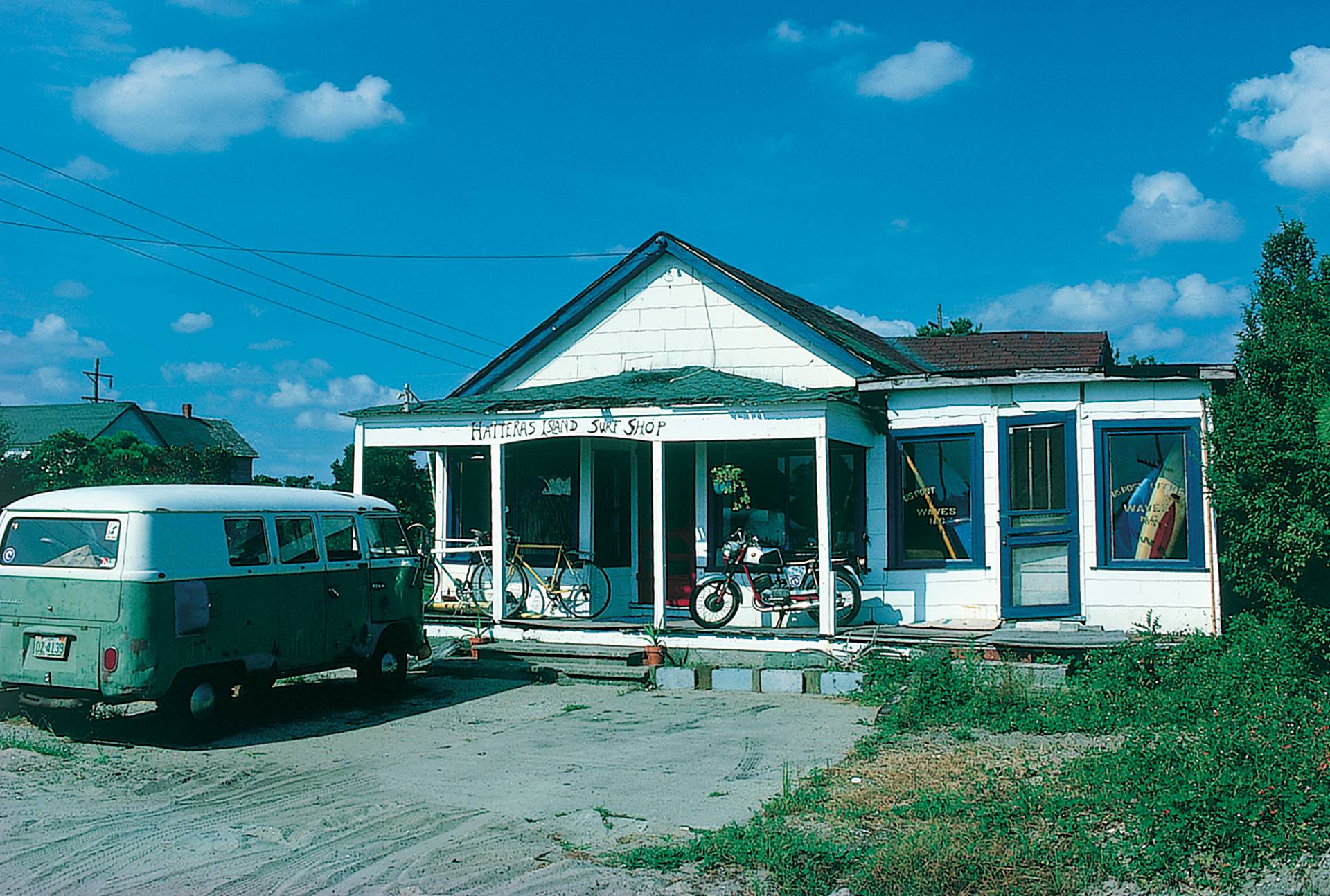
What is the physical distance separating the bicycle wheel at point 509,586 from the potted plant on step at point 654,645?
2.36 meters

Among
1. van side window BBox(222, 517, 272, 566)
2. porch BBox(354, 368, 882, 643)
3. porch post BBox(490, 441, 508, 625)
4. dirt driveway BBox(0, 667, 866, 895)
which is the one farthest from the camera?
porch post BBox(490, 441, 508, 625)

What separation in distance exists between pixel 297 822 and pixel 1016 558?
8933 mm

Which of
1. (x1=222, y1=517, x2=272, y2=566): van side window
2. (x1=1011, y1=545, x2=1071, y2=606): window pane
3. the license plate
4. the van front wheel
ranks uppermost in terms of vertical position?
(x1=222, y1=517, x2=272, y2=566): van side window

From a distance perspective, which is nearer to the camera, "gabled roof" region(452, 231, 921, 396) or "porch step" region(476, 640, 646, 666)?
"porch step" region(476, 640, 646, 666)

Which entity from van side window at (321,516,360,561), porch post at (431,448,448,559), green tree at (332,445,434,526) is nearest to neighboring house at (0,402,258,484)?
green tree at (332,445,434,526)

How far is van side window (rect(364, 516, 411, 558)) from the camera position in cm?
1195

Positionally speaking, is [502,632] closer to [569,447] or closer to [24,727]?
[569,447]

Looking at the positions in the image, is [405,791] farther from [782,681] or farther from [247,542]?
[782,681]

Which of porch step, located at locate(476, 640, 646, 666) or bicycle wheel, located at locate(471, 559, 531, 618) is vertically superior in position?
bicycle wheel, located at locate(471, 559, 531, 618)

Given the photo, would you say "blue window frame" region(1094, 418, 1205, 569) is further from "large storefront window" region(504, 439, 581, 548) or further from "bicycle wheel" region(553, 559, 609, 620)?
"large storefront window" region(504, 439, 581, 548)

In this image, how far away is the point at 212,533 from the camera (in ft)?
32.7

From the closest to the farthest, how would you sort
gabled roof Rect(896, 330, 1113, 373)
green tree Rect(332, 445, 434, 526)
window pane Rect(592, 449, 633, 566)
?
window pane Rect(592, 449, 633, 566) < gabled roof Rect(896, 330, 1113, 373) < green tree Rect(332, 445, 434, 526)

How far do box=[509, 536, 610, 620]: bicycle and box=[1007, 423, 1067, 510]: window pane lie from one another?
5498 millimetres

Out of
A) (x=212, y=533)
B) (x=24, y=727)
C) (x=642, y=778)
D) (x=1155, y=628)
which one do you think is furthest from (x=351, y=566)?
(x=1155, y=628)
